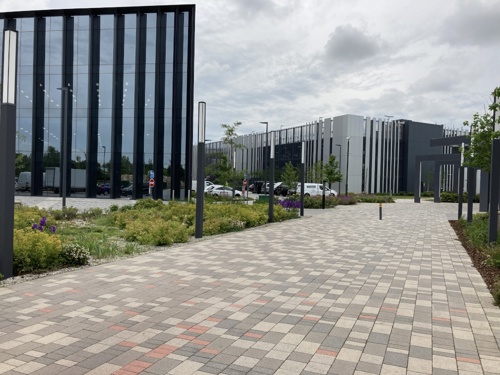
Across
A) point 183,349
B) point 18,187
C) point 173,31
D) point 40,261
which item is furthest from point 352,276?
point 18,187

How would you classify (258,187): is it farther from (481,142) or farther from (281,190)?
(481,142)

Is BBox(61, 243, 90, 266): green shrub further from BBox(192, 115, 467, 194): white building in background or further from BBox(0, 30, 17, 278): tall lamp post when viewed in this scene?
BBox(192, 115, 467, 194): white building in background

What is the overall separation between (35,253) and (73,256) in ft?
2.52

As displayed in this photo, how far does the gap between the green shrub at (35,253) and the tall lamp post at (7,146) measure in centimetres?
49

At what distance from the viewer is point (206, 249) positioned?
35.8 feet

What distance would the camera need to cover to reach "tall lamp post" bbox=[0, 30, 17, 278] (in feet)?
22.8

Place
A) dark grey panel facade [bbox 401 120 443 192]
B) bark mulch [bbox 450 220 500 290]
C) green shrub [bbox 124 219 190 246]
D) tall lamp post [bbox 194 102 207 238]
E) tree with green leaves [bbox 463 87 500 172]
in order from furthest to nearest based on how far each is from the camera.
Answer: dark grey panel facade [bbox 401 120 443 192]
tree with green leaves [bbox 463 87 500 172]
tall lamp post [bbox 194 102 207 238]
green shrub [bbox 124 219 190 246]
bark mulch [bbox 450 220 500 290]

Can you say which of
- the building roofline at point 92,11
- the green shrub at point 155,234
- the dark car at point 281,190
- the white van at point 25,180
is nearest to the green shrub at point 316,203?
the dark car at point 281,190

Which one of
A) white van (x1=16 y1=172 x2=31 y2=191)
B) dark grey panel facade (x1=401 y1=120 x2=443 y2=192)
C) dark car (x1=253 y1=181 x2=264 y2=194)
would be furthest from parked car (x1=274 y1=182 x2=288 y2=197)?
dark grey panel facade (x1=401 y1=120 x2=443 y2=192)

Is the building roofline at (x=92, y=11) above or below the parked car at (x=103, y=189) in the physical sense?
above

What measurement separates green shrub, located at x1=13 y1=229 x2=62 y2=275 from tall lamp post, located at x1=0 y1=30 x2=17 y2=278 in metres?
0.49

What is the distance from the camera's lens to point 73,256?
8414mm

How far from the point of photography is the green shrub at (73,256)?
27.6 ft

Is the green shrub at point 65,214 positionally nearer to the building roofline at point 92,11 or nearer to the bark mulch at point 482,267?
the bark mulch at point 482,267
